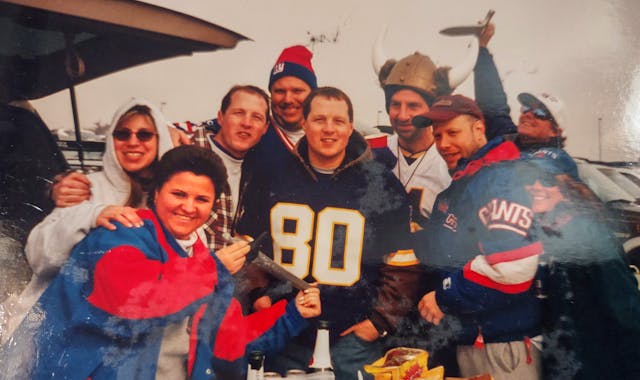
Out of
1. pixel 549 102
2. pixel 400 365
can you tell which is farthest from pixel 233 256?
pixel 549 102

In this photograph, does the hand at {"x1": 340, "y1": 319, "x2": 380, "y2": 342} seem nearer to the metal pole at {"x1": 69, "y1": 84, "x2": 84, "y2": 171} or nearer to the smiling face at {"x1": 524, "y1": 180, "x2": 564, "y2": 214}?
the smiling face at {"x1": 524, "y1": 180, "x2": 564, "y2": 214}

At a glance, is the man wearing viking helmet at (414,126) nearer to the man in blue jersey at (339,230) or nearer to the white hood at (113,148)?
the man in blue jersey at (339,230)

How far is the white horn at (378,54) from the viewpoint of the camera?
2.88 meters

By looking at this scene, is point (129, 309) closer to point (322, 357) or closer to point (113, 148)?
point (113, 148)

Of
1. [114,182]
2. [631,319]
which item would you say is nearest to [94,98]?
[114,182]

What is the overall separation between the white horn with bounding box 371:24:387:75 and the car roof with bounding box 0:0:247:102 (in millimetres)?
891

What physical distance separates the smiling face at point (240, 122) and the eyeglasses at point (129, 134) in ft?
1.09

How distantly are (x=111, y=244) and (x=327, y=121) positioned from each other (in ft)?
4.01

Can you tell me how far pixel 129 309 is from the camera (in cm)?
254

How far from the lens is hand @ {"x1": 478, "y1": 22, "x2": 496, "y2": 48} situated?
2944 mm

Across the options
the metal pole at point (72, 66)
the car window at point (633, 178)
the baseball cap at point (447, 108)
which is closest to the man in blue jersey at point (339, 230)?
the baseball cap at point (447, 108)

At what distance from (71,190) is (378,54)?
5.59 ft

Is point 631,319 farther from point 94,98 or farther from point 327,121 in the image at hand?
point 94,98

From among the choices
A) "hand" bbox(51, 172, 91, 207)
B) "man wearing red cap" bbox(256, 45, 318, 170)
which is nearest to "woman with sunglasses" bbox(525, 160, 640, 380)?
"man wearing red cap" bbox(256, 45, 318, 170)
